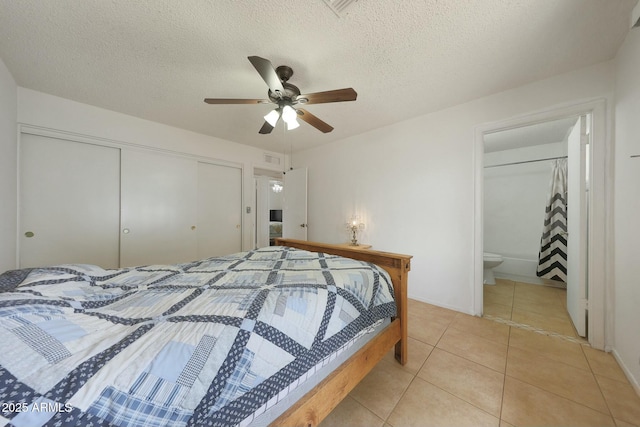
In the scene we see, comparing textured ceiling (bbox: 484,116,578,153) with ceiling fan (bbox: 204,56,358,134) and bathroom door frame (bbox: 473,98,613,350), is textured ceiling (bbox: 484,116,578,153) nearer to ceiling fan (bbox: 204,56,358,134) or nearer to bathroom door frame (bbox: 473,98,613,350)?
→ bathroom door frame (bbox: 473,98,613,350)

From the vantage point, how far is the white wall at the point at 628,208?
139 centimetres

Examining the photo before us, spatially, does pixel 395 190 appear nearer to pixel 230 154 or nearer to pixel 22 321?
pixel 230 154

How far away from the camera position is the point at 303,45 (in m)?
1.58

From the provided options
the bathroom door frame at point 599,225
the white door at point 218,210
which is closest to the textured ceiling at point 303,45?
the bathroom door frame at point 599,225

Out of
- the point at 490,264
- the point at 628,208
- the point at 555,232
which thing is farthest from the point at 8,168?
the point at 555,232

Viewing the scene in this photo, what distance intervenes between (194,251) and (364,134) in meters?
3.16

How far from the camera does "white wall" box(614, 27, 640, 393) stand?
1.39 metres

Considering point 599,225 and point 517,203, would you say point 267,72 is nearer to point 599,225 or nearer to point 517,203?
point 599,225

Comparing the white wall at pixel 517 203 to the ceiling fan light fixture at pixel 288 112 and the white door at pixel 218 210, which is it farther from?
the white door at pixel 218 210

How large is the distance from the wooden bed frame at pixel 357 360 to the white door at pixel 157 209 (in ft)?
7.64

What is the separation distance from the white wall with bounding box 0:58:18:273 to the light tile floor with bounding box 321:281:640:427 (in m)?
3.09

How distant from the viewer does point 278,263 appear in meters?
1.73

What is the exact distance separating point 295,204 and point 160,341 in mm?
3340

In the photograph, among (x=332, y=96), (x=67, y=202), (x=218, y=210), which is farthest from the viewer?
(x=218, y=210)
